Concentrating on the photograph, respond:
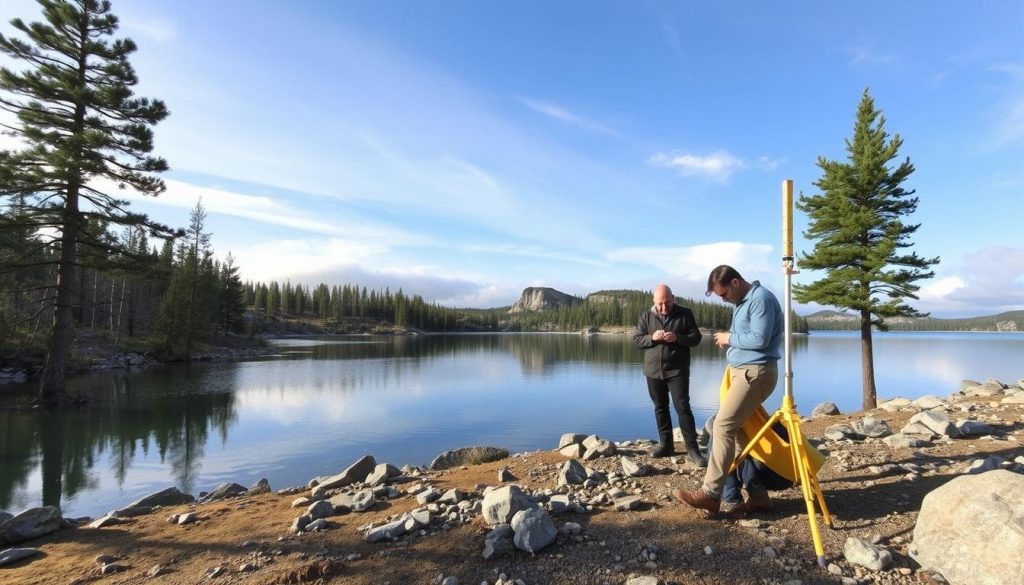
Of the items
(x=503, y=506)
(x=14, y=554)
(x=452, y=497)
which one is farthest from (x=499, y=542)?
(x=14, y=554)

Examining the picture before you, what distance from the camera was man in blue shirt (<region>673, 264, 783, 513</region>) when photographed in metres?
4.64

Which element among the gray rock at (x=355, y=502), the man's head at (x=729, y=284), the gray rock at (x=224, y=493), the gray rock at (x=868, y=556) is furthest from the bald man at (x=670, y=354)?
the gray rock at (x=224, y=493)

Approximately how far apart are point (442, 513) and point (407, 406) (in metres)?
17.8

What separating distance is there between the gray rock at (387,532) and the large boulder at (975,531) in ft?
15.1

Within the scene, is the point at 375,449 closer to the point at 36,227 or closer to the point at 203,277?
the point at 36,227

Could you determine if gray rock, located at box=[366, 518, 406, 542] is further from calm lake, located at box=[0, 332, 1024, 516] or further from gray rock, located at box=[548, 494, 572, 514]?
calm lake, located at box=[0, 332, 1024, 516]

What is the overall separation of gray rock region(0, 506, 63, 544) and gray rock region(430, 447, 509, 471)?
19.0ft

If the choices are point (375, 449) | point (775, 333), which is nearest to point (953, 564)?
point (775, 333)

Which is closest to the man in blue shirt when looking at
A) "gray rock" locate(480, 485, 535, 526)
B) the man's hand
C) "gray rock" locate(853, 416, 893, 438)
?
the man's hand

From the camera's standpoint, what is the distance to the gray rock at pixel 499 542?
4246 millimetres

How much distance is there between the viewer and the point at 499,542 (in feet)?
14.2

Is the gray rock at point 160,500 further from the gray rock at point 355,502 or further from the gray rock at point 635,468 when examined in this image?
the gray rock at point 635,468

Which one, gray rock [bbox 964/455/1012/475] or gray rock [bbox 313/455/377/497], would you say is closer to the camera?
gray rock [bbox 964/455/1012/475]

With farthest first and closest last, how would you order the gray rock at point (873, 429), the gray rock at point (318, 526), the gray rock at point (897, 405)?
1. the gray rock at point (897, 405)
2. the gray rock at point (873, 429)
3. the gray rock at point (318, 526)
